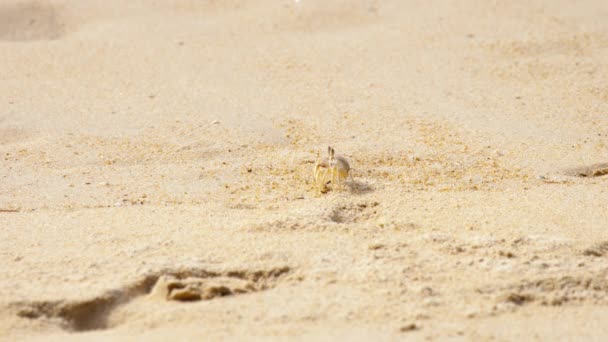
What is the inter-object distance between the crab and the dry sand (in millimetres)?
72

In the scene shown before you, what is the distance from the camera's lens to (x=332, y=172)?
345 centimetres

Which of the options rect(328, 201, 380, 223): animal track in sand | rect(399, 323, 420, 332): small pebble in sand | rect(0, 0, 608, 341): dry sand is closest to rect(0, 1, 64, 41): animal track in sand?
rect(0, 0, 608, 341): dry sand

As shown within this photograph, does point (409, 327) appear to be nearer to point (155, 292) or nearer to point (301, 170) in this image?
point (155, 292)

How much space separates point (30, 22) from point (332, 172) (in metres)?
3.83

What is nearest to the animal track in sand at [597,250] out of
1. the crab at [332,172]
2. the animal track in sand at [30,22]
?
the crab at [332,172]

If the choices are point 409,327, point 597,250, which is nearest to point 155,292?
point 409,327

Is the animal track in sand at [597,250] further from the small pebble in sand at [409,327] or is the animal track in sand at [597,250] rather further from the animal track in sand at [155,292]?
the animal track in sand at [155,292]

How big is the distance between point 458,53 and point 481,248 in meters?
3.00

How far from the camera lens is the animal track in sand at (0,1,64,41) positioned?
20.0 ft

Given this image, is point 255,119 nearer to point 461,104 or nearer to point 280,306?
point 461,104

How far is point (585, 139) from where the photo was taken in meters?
4.23

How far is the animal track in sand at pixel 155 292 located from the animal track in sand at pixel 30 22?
3.99 m

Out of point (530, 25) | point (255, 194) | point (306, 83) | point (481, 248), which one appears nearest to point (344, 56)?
point (306, 83)

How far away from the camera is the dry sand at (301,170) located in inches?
98.4
